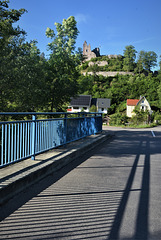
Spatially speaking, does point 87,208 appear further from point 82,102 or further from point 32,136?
point 82,102

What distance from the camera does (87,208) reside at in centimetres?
358

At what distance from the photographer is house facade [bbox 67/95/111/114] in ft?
298

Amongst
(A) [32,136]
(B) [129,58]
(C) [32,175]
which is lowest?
(C) [32,175]

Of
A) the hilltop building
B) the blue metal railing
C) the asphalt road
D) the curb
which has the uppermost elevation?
the hilltop building

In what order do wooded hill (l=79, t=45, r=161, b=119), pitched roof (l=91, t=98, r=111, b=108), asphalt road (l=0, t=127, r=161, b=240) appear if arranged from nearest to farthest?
1. asphalt road (l=0, t=127, r=161, b=240)
2. pitched roof (l=91, t=98, r=111, b=108)
3. wooded hill (l=79, t=45, r=161, b=119)

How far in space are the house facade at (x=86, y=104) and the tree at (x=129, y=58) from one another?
4865 centimetres

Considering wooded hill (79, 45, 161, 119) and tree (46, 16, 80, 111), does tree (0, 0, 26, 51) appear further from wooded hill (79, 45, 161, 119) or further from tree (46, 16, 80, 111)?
wooded hill (79, 45, 161, 119)

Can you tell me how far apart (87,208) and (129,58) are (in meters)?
140

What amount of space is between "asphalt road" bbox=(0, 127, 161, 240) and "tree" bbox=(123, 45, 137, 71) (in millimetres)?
135598

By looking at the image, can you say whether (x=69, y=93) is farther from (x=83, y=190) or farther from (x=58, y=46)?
(x=83, y=190)

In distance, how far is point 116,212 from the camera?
136 inches

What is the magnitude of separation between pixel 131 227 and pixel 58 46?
2326cm

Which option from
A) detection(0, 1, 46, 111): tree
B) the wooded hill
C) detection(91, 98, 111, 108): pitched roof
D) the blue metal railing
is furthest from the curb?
detection(91, 98, 111, 108): pitched roof

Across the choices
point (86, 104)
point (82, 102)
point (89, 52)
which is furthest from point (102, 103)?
point (89, 52)
